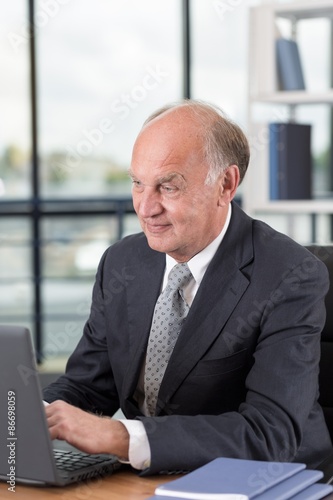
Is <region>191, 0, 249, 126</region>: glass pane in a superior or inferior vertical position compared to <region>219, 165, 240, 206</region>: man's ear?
superior

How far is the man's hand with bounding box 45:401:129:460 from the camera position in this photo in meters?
1.39

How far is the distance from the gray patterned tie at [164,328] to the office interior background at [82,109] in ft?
10.5

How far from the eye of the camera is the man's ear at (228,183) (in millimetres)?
1775

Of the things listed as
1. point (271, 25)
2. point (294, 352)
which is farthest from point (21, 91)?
point (294, 352)

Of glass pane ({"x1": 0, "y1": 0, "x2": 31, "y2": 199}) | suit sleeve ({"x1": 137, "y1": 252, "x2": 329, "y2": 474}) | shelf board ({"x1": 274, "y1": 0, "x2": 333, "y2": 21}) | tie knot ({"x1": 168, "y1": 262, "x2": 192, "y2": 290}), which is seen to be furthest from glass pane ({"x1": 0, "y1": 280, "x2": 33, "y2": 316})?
suit sleeve ({"x1": 137, "y1": 252, "x2": 329, "y2": 474})

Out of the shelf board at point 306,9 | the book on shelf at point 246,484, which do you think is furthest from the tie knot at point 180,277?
the shelf board at point 306,9

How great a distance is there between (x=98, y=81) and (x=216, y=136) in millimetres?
3384

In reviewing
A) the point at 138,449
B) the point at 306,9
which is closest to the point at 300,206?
the point at 306,9

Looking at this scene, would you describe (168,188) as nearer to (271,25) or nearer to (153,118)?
(153,118)

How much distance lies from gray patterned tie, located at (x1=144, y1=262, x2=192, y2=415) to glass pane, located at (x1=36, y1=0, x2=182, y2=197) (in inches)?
130

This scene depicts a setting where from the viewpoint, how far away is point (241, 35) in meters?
5.15

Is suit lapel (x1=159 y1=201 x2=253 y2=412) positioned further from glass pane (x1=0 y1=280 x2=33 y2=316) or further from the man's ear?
glass pane (x1=0 y1=280 x2=33 y2=316)

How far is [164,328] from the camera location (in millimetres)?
1768

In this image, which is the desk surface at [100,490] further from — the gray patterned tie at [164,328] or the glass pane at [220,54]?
the glass pane at [220,54]
